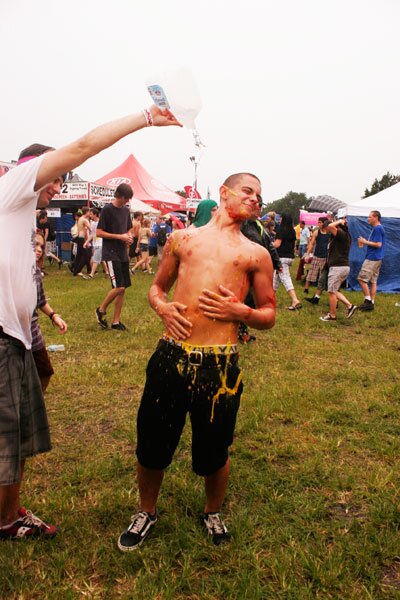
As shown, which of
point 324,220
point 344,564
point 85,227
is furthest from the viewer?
point 85,227

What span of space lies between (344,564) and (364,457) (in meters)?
1.19

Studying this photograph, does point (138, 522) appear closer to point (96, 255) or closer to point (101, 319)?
point (101, 319)

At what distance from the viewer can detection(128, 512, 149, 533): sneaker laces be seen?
2.40 meters

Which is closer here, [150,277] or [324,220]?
[324,220]

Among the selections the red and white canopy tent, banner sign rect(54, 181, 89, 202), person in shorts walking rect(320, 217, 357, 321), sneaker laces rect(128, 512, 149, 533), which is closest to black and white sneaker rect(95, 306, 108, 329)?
person in shorts walking rect(320, 217, 357, 321)

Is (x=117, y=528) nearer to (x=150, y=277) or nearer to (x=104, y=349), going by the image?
(x=104, y=349)

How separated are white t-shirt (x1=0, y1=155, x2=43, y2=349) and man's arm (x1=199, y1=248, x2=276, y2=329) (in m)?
0.86

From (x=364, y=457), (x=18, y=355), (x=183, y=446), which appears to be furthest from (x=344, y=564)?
(x=18, y=355)

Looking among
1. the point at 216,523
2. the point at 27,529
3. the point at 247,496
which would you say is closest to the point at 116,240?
the point at 247,496

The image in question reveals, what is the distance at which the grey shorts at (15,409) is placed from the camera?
80.3 inches

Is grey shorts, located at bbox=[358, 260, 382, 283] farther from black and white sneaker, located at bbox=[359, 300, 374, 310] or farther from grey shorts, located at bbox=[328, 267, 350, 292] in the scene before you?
grey shorts, located at bbox=[328, 267, 350, 292]

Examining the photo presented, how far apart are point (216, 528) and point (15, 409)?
4.32 ft

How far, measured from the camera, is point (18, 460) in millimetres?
2088

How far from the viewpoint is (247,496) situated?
2.85m
